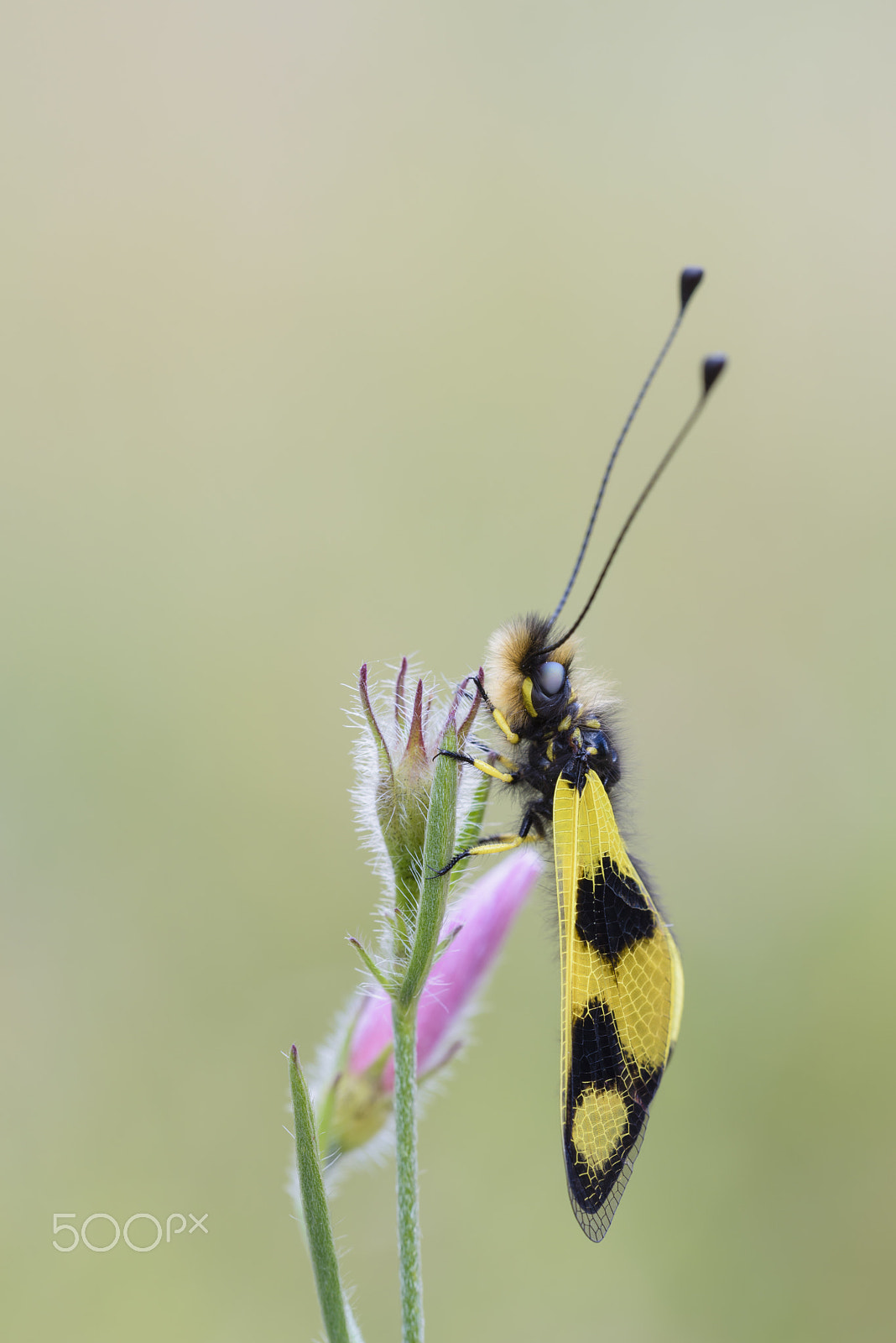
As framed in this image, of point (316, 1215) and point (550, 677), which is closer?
point (316, 1215)

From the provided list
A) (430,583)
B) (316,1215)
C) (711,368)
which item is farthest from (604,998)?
(430,583)

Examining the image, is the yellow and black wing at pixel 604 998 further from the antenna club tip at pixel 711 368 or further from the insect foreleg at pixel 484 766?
the antenna club tip at pixel 711 368

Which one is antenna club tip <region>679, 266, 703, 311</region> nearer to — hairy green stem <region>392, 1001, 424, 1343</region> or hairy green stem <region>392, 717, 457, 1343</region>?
hairy green stem <region>392, 717, 457, 1343</region>

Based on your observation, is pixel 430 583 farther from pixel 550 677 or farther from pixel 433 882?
pixel 433 882

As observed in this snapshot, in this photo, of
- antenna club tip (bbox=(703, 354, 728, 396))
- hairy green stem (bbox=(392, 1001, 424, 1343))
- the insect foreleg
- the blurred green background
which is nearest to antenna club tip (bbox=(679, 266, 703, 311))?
antenna club tip (bbox=(703, 354, 728, 396))

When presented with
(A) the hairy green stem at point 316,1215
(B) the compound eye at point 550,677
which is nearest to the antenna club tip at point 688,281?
(B) the compound eye at point 550,677
